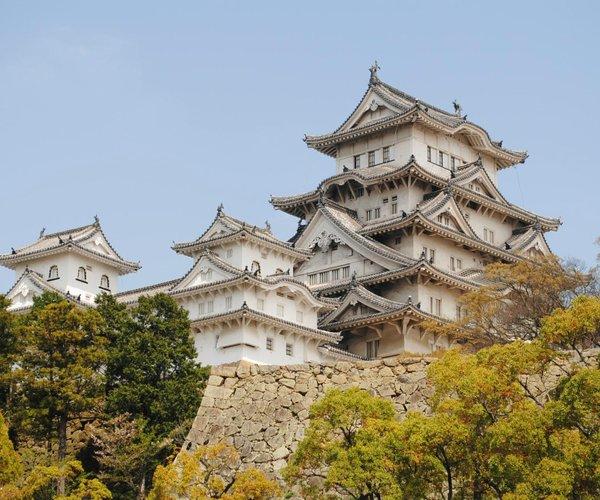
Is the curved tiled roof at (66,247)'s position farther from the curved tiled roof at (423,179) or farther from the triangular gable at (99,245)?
the curved tiled roof at (423,179)

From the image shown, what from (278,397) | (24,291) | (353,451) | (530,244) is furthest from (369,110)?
(353,451)

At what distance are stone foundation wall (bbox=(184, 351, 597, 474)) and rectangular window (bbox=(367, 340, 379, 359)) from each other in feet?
91.4

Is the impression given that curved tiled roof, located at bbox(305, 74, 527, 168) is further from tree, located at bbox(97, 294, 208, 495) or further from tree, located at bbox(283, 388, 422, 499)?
tree, located at bbox(283, 388, 422, 499)

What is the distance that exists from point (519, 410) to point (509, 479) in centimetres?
146

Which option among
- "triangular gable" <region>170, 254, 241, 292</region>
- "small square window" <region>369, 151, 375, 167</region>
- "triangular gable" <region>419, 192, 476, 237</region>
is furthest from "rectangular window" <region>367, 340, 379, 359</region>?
"small square window" <region>369, 151, 375, 167</region>

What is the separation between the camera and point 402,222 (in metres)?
65.3

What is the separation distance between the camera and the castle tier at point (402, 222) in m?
62.4

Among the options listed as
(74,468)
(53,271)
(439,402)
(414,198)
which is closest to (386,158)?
(414,198)

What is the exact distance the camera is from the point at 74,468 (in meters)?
37.0

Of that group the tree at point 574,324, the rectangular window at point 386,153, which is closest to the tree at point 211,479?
the tree at point 574,324

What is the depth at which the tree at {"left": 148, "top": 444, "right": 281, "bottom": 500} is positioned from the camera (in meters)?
29.3

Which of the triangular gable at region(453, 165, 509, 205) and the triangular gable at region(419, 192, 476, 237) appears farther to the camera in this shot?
the triangular gable at region(453, 165, 509, 205)

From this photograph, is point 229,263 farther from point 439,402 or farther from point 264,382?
point 439,402

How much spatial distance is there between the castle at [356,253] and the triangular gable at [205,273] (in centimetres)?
8
